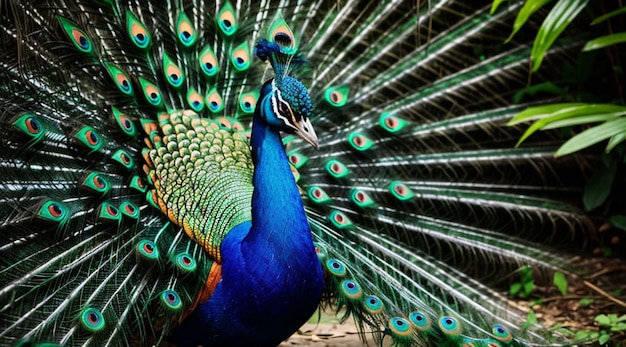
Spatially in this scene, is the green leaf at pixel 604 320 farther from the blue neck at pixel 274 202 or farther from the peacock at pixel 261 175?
the blue neck at pixel 274 202

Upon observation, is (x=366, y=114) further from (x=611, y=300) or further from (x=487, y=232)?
(x=611, y=300)

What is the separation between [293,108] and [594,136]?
1.13 metres

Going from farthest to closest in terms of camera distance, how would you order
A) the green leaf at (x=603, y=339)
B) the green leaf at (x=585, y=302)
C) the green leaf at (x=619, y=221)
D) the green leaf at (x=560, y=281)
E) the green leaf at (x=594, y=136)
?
the green leaf at (x=619, y=221), the green leaf at (x=585, y=302), the green leaf at (x=560, y=281), the green leaf at (x=603, y=339), the green leaf at (x=594, y=136)

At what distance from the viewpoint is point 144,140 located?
289 centimetres

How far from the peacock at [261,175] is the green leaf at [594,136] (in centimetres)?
72

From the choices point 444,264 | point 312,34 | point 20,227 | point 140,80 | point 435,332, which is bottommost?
point 435,332

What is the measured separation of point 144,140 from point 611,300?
7.92 feet

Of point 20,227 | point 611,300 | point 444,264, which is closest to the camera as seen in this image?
point 20,227

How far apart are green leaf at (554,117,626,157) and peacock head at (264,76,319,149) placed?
951 millimetres

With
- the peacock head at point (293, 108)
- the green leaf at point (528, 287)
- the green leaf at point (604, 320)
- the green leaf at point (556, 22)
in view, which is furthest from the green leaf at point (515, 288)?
the peacock head at point (293, 108)

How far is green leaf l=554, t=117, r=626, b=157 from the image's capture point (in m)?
2.69

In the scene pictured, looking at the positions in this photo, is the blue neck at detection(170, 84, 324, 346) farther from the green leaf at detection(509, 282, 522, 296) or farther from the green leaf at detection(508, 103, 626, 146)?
the green leaf at detection(509, 282, 522, 296)

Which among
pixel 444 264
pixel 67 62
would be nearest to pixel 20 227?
pixel 67 62

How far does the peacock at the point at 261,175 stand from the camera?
2.44 m
